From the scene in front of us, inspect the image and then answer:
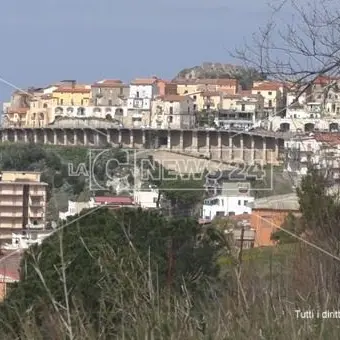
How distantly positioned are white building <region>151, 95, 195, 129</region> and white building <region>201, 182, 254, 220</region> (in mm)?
11024

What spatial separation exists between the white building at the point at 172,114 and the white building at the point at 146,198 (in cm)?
1235

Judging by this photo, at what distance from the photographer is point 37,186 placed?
966 cm

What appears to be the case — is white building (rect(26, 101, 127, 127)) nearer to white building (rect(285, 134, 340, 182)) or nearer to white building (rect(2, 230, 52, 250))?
white building (rect(2, 230, 52, 250))

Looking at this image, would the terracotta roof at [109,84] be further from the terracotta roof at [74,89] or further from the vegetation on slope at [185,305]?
the vegetation on slope at [185,305]

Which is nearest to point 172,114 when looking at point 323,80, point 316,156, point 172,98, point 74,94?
point 172,98

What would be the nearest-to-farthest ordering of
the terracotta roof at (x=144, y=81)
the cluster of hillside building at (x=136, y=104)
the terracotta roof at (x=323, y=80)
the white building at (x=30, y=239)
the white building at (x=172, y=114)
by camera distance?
the terracotta roof at (x=323, y=80)
the white building at (x=30, y=239)
the white building at (x=172, y=114)
the cluster of hillside building at (x=136, y=104)
the terracotta roof at (x=144, y=81)

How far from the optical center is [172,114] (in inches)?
1043

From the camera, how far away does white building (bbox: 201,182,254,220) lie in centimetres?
647

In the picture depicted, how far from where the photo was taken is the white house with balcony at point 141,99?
25267 millimetres

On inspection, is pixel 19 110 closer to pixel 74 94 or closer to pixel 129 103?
pixel 74 94

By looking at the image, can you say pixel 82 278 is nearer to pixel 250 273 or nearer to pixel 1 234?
pixel 250 273

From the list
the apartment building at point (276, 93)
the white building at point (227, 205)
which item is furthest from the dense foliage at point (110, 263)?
the white building at point (227, 205)

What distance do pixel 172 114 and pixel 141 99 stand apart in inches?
210

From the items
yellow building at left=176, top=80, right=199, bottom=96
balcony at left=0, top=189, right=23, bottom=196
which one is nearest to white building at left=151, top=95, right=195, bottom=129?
yellow building at left=176, top=80, right=199, bottom=96
